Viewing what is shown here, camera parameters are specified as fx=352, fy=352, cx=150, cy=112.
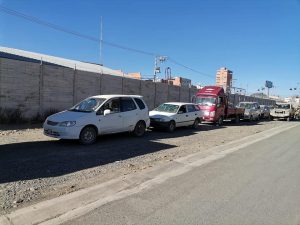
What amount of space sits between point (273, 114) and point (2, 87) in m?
29.0

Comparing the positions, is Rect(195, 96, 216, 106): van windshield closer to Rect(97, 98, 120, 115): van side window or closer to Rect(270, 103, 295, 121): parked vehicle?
Rect(97, 98, 120, 115): van side window

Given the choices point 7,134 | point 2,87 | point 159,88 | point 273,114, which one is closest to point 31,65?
point 2,87

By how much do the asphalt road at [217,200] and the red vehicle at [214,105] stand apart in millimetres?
13837

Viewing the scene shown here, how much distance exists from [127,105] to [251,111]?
19.7m

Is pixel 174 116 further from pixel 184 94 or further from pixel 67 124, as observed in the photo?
pixel 184 94

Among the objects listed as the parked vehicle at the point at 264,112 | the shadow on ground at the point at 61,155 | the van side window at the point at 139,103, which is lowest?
the shadow on ground at the point at 61,155

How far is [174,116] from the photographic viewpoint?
58.1ft

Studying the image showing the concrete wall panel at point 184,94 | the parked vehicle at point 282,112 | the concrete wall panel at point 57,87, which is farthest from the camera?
the parked vehicle at point 282,112

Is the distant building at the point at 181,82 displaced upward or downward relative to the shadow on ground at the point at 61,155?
upward

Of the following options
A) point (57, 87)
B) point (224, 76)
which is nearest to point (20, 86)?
point (57, 87)

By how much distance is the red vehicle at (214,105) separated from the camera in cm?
2347

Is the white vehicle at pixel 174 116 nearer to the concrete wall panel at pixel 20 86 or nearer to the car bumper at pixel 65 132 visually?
the concrete wall panel at pixel 20 86

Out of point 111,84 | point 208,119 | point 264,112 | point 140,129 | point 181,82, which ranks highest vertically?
point 181,82

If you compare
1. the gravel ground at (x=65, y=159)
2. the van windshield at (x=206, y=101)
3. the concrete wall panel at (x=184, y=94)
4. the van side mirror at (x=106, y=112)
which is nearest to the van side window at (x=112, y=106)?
the van side mirror at (x=106, y=112)
